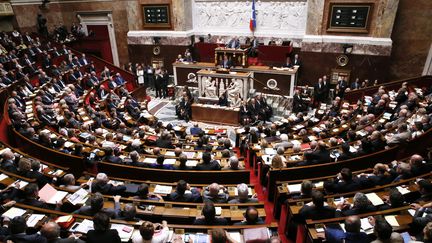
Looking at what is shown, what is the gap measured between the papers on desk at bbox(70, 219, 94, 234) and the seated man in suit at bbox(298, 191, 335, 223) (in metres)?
3.11

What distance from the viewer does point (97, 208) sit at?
4.23m

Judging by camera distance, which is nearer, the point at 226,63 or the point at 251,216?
the point at 251,216

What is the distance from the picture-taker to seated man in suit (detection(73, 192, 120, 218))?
419cm

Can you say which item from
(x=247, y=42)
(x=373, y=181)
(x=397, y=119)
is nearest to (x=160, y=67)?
(x=247, y=42)

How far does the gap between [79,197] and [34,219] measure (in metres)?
0.74

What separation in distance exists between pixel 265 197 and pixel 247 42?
10897 millimetres

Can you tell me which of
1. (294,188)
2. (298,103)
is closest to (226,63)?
(298,103)

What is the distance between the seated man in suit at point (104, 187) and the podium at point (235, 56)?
34.1 ft

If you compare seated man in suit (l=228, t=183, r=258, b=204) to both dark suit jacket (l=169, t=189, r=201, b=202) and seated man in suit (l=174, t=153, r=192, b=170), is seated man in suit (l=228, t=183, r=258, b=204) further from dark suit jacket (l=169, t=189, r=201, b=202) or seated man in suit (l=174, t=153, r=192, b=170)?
seated man in suit (l=174, t=153, r=192, b=170)

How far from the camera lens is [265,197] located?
6391 millimetres

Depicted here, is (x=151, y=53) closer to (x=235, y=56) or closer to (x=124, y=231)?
(x=235, y=56)

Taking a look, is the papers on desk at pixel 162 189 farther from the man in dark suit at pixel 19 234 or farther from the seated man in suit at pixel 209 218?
the man in dark suit at pixel 19 234

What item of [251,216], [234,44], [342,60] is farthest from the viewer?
[234,44]

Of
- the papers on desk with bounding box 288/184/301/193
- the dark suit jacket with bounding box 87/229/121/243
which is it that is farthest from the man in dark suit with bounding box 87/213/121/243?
the papers on desk with bounding box 288/184/301/193
